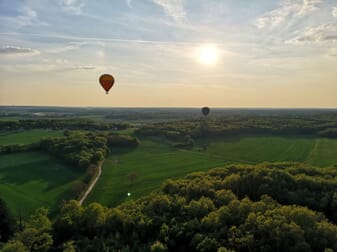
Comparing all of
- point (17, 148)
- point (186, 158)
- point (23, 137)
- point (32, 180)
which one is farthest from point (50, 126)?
point (32, 180)

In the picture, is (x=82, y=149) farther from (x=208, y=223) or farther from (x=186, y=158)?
(x=208, y=223)

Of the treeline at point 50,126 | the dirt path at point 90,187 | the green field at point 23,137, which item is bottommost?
the dirt path at point 90,187

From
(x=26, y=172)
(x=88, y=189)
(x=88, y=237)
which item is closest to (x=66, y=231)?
(x=88, y=237)

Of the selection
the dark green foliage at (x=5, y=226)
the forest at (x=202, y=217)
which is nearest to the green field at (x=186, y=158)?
the forest at (x=202, y=217)

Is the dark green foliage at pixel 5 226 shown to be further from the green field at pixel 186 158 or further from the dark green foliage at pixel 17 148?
the dark green foliage at pixel 17 148

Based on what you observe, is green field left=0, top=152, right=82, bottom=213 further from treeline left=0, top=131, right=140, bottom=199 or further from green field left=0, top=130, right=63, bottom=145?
green field left=0, top=130, right=63, bottom=145
